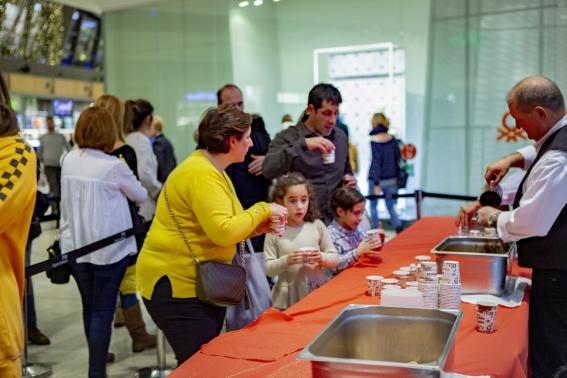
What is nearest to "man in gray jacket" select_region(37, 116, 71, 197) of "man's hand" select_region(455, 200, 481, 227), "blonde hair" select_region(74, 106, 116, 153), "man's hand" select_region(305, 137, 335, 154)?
"blonde hair" select_region(74, 106, 116, 153)

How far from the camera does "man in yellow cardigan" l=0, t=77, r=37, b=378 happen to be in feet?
5.95

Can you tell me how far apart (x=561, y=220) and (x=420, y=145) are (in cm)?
578

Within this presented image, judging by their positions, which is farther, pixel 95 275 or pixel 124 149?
pixel 124 149

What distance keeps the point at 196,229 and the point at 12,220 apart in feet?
2.30

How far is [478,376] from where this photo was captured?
1751 millimetres

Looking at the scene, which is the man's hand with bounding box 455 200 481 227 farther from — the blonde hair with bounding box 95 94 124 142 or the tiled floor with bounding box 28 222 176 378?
the blonde hair with bounding box 95 94 124 142

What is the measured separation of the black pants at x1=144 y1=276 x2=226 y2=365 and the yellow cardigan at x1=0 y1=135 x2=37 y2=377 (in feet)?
1.94

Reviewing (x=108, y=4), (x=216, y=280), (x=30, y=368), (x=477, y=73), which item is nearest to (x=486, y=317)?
(x=216, y=280)

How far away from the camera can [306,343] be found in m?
2.01

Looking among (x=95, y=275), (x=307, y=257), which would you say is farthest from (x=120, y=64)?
(x=307, y=257)

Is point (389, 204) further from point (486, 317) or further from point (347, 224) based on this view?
point (486, 317)

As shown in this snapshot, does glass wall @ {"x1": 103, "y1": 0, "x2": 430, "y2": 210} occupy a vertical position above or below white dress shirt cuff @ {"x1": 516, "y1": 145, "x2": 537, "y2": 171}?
above

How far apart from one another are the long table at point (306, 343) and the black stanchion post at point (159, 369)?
4.57 feet

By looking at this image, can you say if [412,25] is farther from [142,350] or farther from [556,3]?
[142,350]
